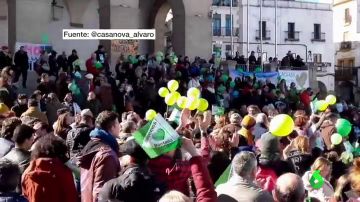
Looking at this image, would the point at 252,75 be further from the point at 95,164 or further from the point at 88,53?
the point at 95,164

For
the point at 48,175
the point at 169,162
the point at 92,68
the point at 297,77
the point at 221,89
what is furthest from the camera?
the point at 297,77

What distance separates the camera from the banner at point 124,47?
25016mm

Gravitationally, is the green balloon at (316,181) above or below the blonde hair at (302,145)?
below

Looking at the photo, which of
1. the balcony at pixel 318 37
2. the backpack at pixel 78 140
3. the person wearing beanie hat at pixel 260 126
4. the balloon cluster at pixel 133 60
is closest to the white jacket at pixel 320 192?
the backpack at pixel 78 140

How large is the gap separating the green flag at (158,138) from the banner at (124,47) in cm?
1939

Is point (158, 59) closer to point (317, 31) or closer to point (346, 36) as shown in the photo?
point (317, 31)

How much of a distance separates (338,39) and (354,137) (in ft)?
180

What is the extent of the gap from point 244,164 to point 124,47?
1996 cm

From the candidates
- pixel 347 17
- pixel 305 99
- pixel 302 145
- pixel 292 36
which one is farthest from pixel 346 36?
pixel 302 145

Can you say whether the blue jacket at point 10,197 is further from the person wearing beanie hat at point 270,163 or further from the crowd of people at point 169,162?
the person wearing beanie hat at point 270,163

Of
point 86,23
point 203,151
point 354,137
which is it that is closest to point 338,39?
point 86,23

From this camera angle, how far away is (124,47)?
83.4 feet

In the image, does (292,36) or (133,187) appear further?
(292,36)

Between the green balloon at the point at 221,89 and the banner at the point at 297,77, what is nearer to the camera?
the green balloon at the point at 221,89
